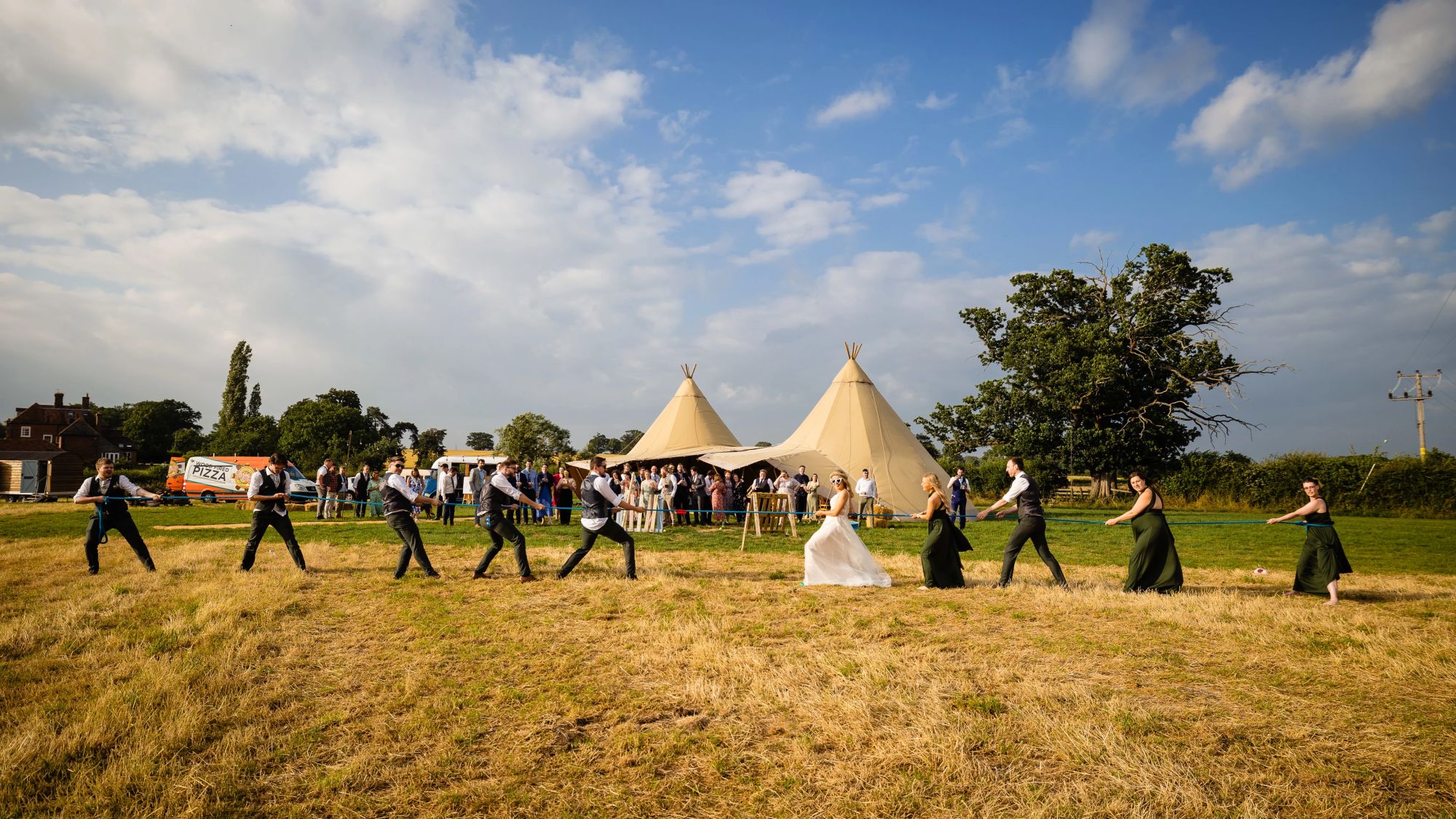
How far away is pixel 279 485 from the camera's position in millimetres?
10078

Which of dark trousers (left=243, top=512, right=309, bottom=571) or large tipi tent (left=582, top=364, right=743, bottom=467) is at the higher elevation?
large tipi tent (left=582, top=364, right=743, bottom=467)

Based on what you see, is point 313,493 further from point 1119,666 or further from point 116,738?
point 1119,666

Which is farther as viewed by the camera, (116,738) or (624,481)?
(624,481)

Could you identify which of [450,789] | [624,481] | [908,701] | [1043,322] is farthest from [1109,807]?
[1043,322]

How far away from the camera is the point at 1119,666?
230 inches

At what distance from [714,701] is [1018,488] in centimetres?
567

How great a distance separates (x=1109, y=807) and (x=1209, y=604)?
226 inches

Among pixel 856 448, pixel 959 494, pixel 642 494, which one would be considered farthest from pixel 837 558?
pixel 856 448

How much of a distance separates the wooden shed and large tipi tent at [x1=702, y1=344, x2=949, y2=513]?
3237 centimetres

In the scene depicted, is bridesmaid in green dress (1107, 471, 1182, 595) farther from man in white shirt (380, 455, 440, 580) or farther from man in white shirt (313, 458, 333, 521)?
man in white shirt (313, 458, 333, 521)

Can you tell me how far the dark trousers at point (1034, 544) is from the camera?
364 inches

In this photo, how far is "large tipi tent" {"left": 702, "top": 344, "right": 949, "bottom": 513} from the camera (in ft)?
79.6

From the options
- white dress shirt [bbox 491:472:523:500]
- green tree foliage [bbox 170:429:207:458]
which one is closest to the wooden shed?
green tree foliage [bbox 170:429:207:458]

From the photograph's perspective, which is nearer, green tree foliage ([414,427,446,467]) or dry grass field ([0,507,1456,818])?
dry grass field ([0,507,1456,818])
